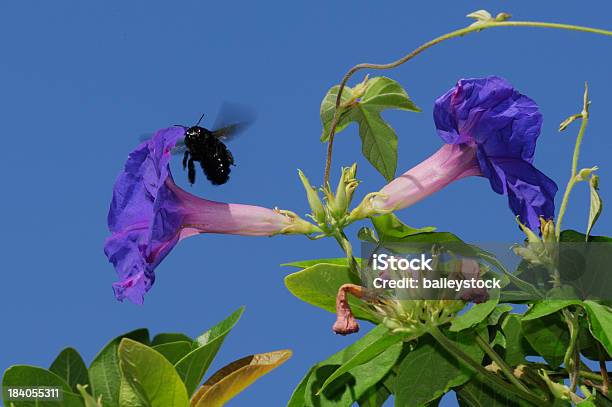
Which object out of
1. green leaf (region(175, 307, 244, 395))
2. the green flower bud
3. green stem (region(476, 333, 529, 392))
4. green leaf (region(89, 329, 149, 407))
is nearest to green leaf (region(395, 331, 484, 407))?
green stem (region(476, 333, 529, 392))

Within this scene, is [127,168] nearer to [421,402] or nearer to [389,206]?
[389,206]

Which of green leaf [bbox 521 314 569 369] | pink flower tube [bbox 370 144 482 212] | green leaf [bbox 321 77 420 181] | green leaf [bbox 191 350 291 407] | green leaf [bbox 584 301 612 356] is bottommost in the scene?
green leaf [bbox 521 314 569 369]

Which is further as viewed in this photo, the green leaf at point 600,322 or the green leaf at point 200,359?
the green leaf at point 200,359

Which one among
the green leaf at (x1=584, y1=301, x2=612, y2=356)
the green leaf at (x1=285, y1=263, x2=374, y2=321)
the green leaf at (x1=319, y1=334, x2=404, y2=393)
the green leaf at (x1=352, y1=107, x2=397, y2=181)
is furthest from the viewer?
the green leaf at (x1=352, y1=107, x2=397, y2=181)

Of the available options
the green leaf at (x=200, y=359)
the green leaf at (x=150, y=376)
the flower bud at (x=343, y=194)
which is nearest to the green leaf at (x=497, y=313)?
the flower bud at (x=343, y=194)

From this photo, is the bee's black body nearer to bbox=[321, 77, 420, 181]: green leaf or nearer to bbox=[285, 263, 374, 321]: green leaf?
bbox=[321, 77, 420, 181]: green leaf

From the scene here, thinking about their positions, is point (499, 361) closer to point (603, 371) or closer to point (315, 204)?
point (603, 371)

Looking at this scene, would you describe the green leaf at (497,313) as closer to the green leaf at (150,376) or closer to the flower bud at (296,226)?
the flower bud at (296,226)
